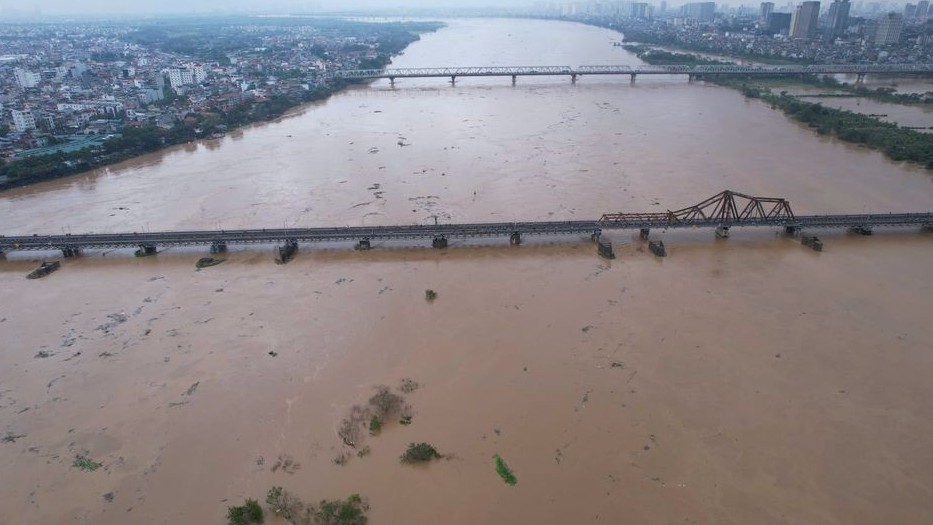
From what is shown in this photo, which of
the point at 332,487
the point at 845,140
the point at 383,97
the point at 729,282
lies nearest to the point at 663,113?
the point at 845,140

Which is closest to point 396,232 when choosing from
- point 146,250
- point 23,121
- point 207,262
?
point 207,262

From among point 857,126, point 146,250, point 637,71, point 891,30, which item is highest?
A: point 891,30

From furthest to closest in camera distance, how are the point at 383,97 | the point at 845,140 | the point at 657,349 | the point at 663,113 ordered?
the point at 383,97 < the point at 663,113 < the point at 845,140 < the point at 657,349

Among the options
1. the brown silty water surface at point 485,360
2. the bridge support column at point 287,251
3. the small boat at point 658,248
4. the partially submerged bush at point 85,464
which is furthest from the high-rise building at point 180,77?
the partially submerged bush at point 85,464

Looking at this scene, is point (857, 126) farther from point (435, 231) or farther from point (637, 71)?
point (435, 231)

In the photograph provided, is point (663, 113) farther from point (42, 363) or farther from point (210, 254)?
point (42, 363)
